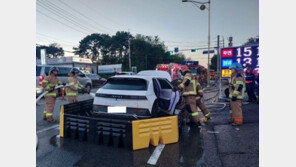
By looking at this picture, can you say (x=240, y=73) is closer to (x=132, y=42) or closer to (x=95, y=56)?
(x=132, y=42)

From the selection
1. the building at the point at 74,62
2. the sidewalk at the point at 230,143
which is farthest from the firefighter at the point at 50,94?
the building at the point at 74,62

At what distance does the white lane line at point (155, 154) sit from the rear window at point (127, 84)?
1.34 meters


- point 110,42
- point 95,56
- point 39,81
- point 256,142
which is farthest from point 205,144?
point 95,56

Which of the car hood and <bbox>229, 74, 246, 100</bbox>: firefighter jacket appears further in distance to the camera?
<bbox>229, 74, 246, 100</bbox>: firefighter jacket

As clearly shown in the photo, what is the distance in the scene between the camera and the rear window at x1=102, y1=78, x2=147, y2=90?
4504 millimetres

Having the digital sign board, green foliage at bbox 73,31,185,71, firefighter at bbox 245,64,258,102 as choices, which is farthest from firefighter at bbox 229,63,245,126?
green foliage at bbox 73,31,185,71

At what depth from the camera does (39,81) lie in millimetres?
10289

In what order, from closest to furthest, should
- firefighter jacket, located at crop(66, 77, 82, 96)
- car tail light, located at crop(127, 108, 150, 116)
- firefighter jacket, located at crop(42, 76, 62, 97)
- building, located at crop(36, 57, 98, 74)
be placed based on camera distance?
car tail light, located at crop(127, 108, 150, 116), firefighter jacket, located at crop(42, 76, 62, 97), firefighter jacket, located at crop(66, 77, 82, 96), building, located at crop(36, 57, 98, 74)

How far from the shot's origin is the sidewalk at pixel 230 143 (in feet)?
10.9

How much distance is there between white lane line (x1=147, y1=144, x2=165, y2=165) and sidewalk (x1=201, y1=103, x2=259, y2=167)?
0.86 meters

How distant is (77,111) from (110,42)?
2230 inches

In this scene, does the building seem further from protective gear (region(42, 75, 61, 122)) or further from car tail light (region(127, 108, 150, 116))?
car tail light (region(127, 108, 150, 116))

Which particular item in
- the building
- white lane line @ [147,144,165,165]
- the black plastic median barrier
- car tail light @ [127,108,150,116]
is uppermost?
the building

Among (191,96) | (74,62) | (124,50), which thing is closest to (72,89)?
(191,96)
